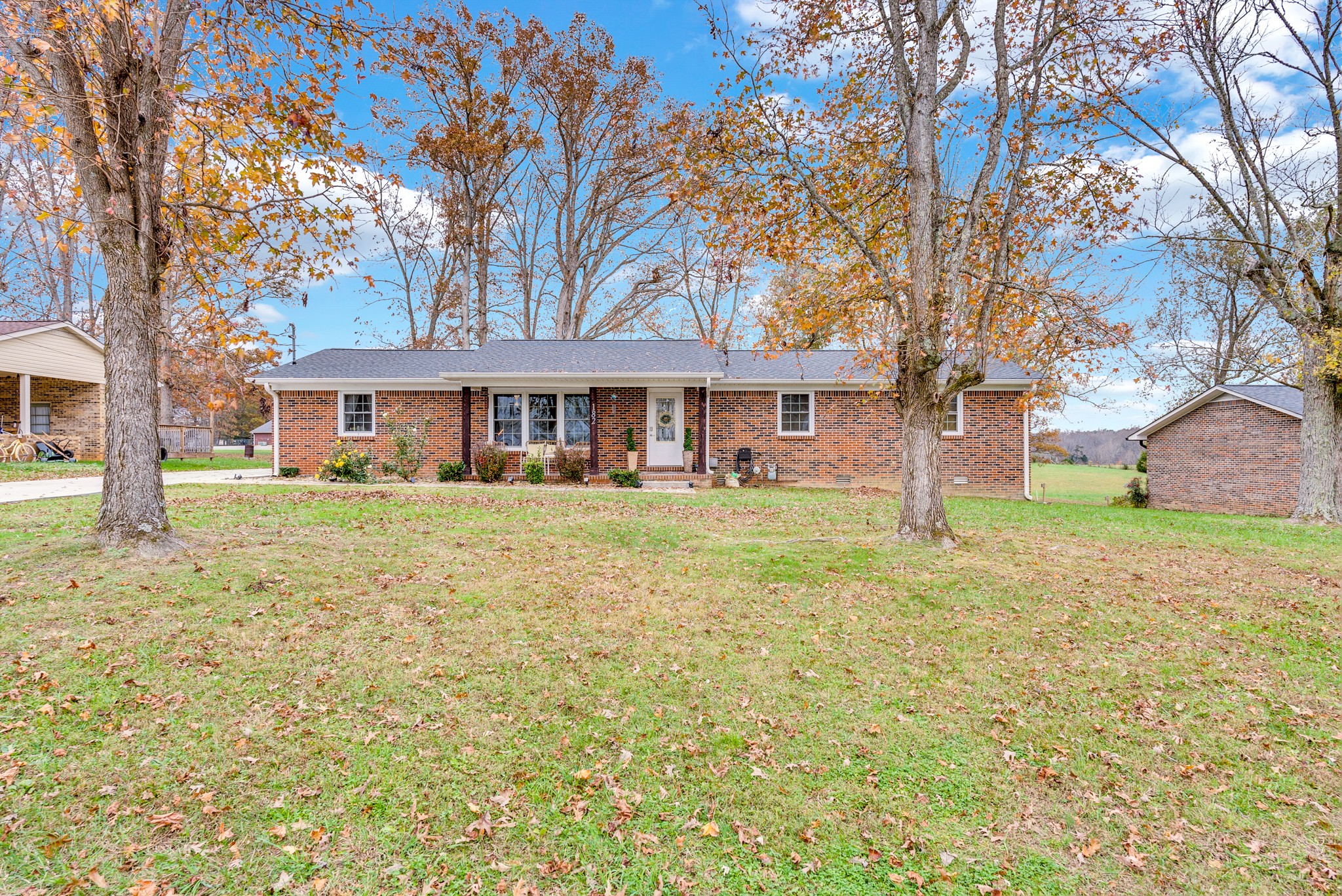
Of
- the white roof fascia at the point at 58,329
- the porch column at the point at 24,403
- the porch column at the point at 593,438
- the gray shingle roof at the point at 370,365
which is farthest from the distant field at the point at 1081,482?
the white roof fascia at the point at 58,329

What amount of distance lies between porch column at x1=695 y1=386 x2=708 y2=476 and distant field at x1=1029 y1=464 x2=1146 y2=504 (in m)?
10.6

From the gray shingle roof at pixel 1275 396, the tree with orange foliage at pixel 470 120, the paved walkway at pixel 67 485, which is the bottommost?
the paved walkway at pixel 67 485

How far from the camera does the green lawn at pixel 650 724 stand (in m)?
2.85

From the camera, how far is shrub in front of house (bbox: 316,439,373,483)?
14.9 metres

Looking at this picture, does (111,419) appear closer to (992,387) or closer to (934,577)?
(934,577)

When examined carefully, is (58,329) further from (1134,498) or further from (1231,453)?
(1231,453)

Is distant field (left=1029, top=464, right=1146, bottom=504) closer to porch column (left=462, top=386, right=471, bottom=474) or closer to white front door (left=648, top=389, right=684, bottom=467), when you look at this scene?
white front door (left=648, top=389, right=684, bottom=467)

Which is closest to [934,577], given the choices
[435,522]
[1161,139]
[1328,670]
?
[1328,670]

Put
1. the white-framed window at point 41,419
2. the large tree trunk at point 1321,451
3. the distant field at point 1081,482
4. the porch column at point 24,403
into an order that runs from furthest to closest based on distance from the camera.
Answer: the distant field at point 1081,482 < the white-framed window at point 41,419 < the porch column at point 24,403 < the large tree trunk at point 1321,451

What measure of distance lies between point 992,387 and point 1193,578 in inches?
397

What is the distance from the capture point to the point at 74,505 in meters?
8.91

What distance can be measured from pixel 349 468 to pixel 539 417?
4895mm

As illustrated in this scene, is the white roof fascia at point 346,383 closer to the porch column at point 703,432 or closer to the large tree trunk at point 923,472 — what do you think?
the porch column at point 703,432

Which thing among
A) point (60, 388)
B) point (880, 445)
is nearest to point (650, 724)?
point (880, 445)
